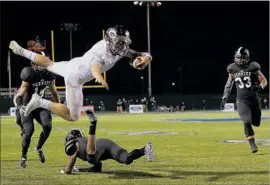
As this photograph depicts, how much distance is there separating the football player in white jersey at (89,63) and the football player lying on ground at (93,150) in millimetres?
364

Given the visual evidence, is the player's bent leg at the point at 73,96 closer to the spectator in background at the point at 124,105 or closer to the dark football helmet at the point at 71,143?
the dark football helmet at the point at 71,143

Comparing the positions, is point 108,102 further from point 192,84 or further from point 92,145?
point 92,145

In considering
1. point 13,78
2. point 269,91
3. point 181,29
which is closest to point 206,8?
point 181,29

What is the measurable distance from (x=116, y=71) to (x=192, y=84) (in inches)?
406

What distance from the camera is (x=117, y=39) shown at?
7531 millimetres

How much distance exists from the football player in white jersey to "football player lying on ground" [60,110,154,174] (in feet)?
1.19

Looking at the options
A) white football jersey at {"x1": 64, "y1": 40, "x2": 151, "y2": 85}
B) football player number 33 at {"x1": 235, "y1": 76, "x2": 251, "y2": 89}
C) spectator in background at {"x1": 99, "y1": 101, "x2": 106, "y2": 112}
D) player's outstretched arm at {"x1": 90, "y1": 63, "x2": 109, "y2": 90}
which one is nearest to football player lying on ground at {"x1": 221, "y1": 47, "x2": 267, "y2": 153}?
football player number 33 at {"x1": 235, "y1": 76, "x2": 251, "y2": 89}

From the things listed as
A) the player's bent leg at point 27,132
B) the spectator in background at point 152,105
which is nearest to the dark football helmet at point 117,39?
the player's bent leg at point 27,132

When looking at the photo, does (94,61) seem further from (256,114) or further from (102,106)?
(102,106)

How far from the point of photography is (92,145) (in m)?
8.02

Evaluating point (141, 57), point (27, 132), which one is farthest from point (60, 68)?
point (27, 132)

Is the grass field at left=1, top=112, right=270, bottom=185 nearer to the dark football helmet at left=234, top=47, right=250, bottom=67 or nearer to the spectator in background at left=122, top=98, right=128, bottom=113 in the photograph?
the dark football helmet at left=234, top=47, right=250, bottom=67

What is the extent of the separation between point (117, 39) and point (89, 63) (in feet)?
1.82

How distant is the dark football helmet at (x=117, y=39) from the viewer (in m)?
7.54
